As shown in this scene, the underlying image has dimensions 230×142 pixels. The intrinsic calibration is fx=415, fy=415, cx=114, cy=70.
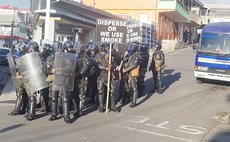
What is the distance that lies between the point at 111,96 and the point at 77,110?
1.33m

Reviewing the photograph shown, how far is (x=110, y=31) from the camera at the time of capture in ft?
39.4

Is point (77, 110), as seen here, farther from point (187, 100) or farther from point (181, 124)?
point (187, 100)

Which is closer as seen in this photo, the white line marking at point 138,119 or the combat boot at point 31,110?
the combat boot at point 31,110

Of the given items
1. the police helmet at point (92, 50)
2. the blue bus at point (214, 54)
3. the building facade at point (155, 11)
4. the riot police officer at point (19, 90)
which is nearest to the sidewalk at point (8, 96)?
the riot police officer at point (19, 90)

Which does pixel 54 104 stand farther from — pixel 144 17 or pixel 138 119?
pixel 144 17

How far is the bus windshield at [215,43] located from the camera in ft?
55.8

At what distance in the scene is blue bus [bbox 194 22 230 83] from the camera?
16750mm

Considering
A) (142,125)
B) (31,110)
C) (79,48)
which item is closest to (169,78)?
(79,48)

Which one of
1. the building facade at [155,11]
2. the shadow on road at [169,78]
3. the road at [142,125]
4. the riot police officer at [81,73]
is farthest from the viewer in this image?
the building facade at [155,11]

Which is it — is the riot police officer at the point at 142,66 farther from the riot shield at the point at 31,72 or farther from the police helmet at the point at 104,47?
the riot shield at the point at 31,72

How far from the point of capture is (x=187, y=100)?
13.9 meters

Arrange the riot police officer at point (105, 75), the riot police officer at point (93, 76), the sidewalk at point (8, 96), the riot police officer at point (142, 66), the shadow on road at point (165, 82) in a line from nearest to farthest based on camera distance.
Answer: the riot police officer at point (105, 75) → the riot police officer at point (93, 76) → the sidewalk at point (8, 96) → the riot police officer at point (142, 66) → the shadow on road at point (165, 82)

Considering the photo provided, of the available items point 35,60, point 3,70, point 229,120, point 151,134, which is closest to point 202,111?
point 229,120

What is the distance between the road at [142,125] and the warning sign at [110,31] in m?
2.02
